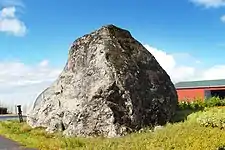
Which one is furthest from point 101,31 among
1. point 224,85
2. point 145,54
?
point 224,85

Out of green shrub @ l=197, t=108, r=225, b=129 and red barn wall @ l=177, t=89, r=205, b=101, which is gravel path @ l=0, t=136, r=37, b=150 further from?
red barn wall @ l=177, t=89, r=205, b=101

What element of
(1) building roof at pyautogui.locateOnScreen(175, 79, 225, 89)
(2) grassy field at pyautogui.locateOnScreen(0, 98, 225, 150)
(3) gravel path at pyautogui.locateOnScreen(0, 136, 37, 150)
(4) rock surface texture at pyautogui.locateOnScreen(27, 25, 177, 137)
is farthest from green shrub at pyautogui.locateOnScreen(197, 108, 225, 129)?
(1) building roof at pyautogui.locateOnScreen(175, 79, 225, 89)

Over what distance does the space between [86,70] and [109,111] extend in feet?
7.14

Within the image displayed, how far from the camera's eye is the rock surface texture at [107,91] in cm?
1438

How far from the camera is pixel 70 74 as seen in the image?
53.4 ft

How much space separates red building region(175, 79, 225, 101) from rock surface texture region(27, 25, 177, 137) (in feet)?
91.5

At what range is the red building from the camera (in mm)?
44281

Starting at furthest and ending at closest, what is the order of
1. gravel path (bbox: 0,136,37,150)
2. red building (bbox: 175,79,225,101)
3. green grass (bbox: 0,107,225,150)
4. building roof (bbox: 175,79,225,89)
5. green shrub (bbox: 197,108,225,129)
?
building roof (bbox: 175,79,225,89) → red building (bbox: 175,79,225,101) → green shrub (bbox: 197,108,225,129) → gravel path (bbox: 0,136,37,150) → green grass (bbox: 0,107,225,150)

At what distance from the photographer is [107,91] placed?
47.7 feet

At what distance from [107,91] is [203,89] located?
32223 mm

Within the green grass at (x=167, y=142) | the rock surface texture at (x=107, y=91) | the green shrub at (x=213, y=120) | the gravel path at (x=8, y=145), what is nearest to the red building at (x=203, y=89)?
the rock surface texture at (x=107, y=91)

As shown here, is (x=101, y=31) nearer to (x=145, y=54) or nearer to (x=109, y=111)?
(x=145, y=54)

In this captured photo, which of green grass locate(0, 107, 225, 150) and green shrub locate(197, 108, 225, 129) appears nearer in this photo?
green grass locate(0, 107, 225, 150)

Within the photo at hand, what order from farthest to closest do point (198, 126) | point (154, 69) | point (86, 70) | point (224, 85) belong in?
point (224, 85) → point (154, 69) → point (86, 70) → point (198, 126)
